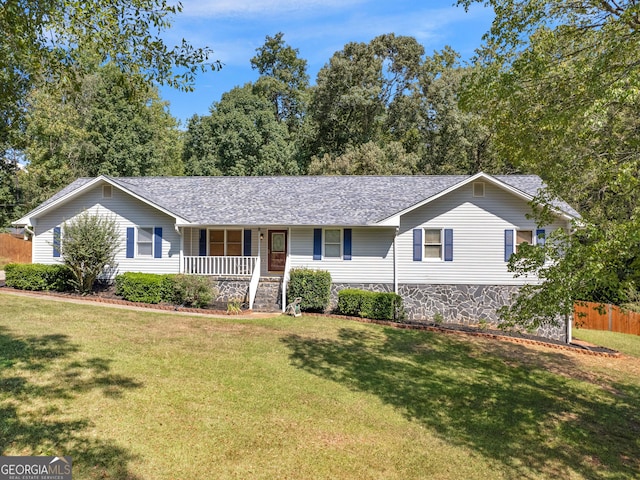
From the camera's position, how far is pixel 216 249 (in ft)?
58.8

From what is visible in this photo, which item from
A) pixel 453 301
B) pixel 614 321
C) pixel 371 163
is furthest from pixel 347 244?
pixel 371 163

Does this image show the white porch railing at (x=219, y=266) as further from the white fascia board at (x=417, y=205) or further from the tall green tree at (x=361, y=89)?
the tall green tree at (x=361, y=89)

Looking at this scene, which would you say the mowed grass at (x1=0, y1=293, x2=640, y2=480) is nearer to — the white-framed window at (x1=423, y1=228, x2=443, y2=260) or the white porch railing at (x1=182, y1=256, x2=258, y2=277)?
the white porch railing at (x1=182, y1=256, x2=258, y2=277)

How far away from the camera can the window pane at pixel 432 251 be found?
15945mm

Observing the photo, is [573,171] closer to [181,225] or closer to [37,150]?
[181,225]

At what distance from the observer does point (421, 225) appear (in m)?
15.9

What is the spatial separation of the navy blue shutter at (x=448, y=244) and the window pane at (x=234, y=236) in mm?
8953

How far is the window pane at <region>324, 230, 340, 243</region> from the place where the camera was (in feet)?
54.1

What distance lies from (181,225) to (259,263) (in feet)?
11.5

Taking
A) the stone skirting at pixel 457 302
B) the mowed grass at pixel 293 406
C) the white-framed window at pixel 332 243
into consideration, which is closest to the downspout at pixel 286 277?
the white-framed window at pixel 332 243

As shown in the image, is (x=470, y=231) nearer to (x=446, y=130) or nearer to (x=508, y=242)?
(x=508, y=242)

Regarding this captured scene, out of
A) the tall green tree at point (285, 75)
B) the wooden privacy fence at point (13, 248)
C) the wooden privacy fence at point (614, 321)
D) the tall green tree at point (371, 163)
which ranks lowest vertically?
the wooden privacy fence at point (614, 321)

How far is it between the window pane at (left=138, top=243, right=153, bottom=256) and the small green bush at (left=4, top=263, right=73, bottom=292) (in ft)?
9.53

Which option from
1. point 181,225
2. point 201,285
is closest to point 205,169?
point 181,225
